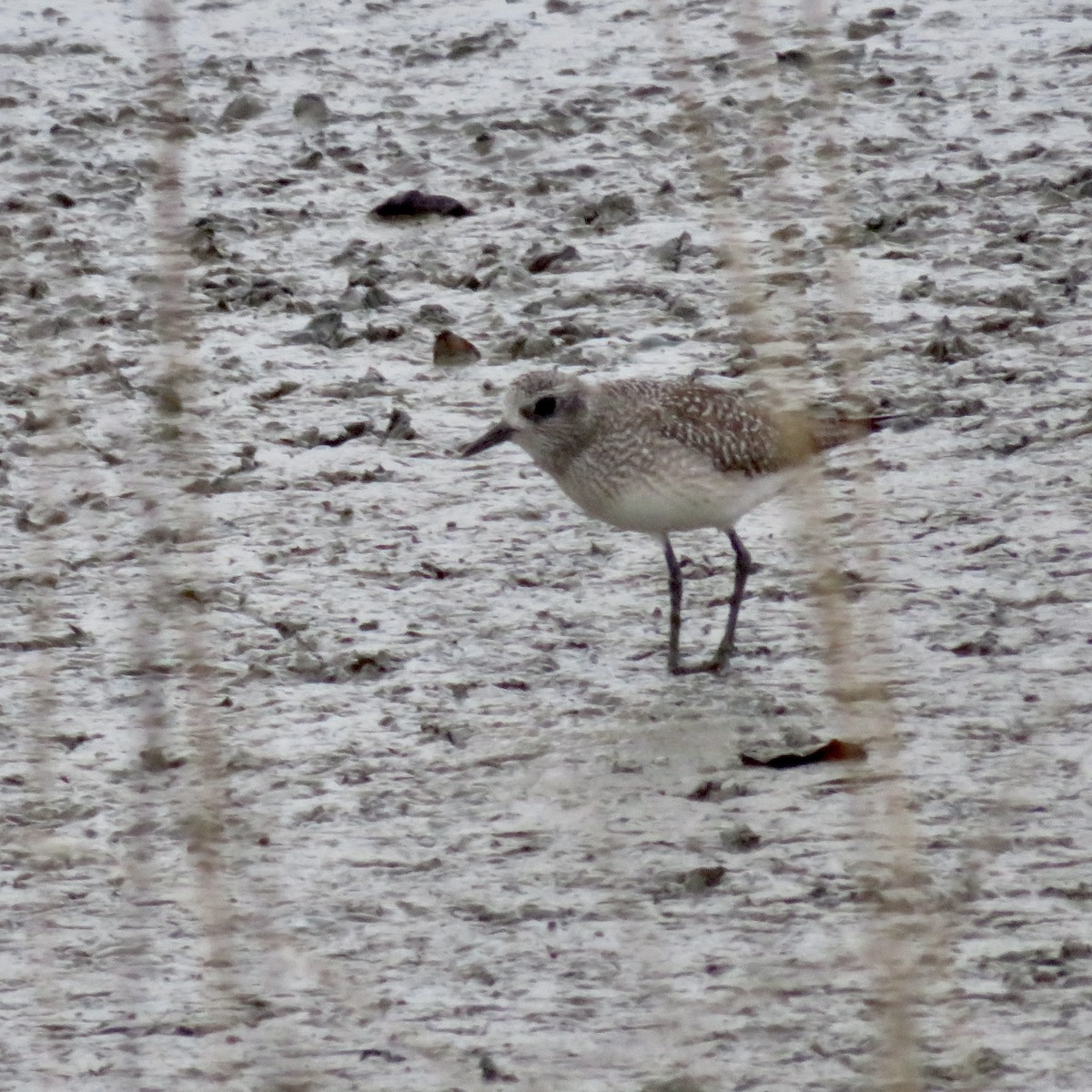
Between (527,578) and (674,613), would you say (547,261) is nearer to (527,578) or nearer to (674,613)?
(527,578)

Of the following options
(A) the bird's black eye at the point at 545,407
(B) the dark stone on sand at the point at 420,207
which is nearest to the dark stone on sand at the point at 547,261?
(B) the dark stone on sand at the point at 420,207

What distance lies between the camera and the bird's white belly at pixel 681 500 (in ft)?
20.9

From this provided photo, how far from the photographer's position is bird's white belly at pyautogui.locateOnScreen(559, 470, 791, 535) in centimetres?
638

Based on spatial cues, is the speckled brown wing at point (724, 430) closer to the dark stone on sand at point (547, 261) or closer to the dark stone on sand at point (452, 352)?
the dark stone on sand at point (452, 352)

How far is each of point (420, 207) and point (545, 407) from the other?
3.60m

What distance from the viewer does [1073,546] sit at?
22.9ft

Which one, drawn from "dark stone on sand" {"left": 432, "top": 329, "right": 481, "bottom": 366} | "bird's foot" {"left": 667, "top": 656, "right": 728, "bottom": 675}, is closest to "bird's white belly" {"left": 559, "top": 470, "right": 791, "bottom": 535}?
"bird's foot" {"left": 667, "top": 656, "right": 728, "bottom": 675}

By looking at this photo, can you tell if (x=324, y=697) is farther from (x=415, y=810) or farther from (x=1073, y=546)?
(x=1073, y=546)

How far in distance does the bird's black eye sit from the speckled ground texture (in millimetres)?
610

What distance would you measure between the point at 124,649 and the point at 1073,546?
282 cm

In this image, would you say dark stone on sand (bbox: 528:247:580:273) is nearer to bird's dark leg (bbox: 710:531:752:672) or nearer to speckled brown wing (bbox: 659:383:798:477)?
speckled brown wing (bbox: 659:383:798:477)

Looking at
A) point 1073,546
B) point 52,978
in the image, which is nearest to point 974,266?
point 1073,546

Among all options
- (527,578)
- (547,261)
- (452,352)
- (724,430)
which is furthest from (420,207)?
(724,430)

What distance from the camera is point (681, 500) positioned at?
20.9ft
